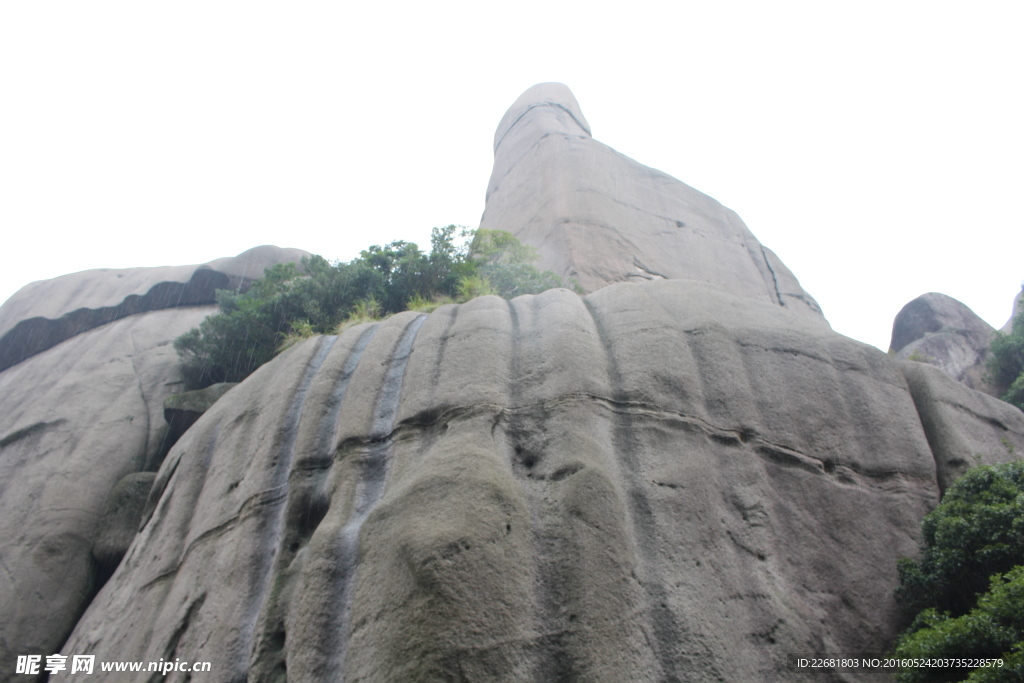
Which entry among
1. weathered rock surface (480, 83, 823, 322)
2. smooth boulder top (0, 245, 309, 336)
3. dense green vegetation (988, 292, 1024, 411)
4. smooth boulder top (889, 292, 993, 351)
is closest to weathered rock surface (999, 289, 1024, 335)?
smooth boulder top (889, 292, 993, 351)

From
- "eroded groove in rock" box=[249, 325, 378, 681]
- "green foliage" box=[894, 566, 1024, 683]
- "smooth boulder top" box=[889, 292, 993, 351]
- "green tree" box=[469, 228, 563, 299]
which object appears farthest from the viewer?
"smooth boulder top" box=[889, 292, 993, 351]

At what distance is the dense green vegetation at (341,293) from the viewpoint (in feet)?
50.4

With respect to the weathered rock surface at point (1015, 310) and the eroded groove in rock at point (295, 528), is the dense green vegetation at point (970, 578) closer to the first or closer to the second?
the eroded groove in rock at point (295, 528)

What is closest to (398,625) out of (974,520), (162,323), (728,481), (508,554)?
(508,554)

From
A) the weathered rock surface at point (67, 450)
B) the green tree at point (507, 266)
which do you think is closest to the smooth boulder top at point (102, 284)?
the weathered rock surface at point (67, 450)

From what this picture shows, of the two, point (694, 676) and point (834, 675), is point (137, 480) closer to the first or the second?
point (694, 676)

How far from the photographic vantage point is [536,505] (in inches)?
266

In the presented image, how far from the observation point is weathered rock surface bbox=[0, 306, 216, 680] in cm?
1129

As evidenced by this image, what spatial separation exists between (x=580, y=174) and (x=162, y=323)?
42.1 ft

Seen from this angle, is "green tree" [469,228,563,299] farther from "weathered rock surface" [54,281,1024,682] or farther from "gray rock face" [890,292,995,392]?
"gray rock face" [890,292,995,392]

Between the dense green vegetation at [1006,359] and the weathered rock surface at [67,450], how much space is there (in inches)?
883

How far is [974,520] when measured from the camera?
6672 mm

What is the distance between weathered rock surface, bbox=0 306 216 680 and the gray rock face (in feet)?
71.9

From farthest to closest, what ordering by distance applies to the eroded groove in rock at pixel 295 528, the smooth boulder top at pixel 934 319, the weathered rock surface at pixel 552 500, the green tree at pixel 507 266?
1. the smooth boulder top at pixel 934 319
2. the green tree at pixel 507 266
3. the eroded groove in rock at pixel 295 528
4. the weathered rock surface at pixel 552 500
